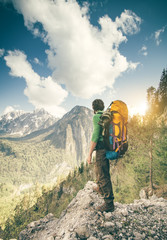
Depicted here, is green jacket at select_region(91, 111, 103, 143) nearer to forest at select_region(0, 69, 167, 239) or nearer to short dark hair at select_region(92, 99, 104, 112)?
short dark hair at select_region(92, 99, 104, 112)

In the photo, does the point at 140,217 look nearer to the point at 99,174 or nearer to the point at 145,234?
the point at 145,234

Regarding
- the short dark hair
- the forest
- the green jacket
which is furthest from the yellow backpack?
the forest

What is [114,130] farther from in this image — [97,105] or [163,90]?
[163,90]

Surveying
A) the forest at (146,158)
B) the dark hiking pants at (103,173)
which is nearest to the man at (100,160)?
the dark hiking pants at (103,173)

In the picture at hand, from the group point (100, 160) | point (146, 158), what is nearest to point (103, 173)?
point (100, 160)

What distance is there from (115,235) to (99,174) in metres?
1.62

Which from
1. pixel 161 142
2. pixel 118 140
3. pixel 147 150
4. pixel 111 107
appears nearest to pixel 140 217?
pixel 118 140

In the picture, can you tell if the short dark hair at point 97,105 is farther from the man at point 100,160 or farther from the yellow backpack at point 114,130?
the yellow backpack at point 114,130

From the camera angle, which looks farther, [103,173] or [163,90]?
[163,90]

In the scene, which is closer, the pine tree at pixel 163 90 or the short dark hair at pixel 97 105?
the short dark hair at pixel 97 105

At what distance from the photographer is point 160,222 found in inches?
162

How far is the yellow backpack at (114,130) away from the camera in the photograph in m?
3.73

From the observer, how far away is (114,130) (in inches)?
149

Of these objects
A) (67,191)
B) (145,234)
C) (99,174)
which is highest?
(99,174)
